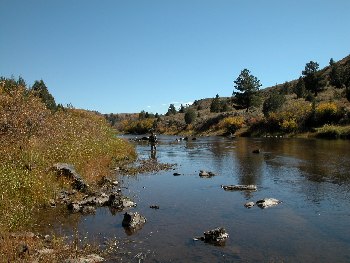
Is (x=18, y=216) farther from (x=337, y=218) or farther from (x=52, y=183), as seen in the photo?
(x=337, y=218)

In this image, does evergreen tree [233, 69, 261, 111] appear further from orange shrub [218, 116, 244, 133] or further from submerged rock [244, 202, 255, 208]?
submerged rock [244, 202, 255, 208]

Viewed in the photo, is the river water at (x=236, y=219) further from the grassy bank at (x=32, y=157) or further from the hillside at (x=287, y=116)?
the hillside at (x=287, y=116)

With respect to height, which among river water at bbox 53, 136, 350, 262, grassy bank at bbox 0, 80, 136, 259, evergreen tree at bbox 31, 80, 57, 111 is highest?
evergreen tree at bbox 31, 80, 57, 111

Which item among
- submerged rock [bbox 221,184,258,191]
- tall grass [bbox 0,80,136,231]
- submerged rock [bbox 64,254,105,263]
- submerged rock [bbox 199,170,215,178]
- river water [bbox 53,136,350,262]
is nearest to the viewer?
submerged rock [bbox 64,254,105,263]

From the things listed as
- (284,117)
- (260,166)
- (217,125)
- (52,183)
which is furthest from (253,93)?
(52,183)

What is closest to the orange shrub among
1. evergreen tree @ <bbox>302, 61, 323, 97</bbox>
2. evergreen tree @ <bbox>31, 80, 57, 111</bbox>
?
evergreen tree @ <bbox>302, 61, 323, 97</bbox>

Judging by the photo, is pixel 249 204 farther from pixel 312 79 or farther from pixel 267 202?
pixel 312 79

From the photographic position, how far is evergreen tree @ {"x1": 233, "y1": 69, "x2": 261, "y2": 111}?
98.2 meters

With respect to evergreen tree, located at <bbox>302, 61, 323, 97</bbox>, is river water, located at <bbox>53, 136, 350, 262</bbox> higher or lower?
lower

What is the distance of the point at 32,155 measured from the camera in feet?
64.6

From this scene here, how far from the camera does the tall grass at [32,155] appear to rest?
1507cm

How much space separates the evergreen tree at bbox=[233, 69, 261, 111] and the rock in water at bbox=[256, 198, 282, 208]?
82476mm

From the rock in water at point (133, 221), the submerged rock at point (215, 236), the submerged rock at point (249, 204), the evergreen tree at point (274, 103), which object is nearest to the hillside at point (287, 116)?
the evergreen tree at point (274, 103)

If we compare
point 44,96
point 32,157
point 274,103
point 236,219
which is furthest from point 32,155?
point 274,103
